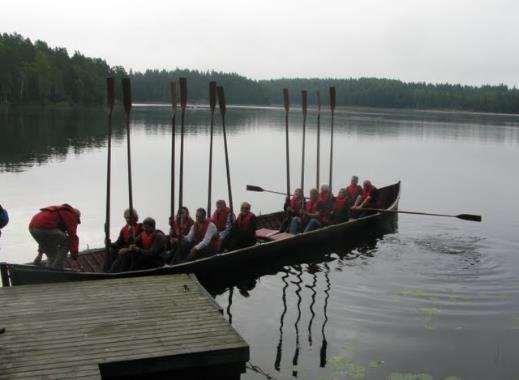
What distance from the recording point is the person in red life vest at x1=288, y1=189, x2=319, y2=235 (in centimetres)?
1738

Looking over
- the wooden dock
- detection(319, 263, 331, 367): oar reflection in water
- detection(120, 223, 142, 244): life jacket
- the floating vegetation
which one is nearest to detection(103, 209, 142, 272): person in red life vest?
detection(120, 223, 142, 244): life jacket

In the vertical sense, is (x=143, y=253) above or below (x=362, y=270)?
above

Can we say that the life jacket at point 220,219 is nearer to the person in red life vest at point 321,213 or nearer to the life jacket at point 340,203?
the person in red life vest at point 321,213

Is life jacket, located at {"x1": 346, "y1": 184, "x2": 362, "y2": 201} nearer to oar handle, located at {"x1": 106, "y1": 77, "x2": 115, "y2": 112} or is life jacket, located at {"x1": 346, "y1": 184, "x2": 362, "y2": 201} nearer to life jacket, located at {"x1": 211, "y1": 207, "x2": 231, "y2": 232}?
life jacket, located at {"x1": 211, "y1": 207, "x2": 231, "y2": 232}

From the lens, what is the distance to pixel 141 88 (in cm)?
A: 17412

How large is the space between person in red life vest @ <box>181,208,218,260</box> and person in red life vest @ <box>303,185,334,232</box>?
4.30 metres

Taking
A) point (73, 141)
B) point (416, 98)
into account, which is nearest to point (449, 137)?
point (73, 141)

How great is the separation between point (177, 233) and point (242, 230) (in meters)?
1.68

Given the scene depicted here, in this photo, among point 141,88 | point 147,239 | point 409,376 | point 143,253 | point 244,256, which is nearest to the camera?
point 409,376

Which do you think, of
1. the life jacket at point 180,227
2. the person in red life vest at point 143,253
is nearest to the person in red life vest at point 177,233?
the life jacket at point 180,227

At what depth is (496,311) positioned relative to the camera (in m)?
13.3

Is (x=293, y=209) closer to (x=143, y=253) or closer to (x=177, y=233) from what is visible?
(x=177, y=233)

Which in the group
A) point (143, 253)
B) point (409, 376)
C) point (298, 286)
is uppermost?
point (143, 253)

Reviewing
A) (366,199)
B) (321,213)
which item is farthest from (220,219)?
(366,199)
